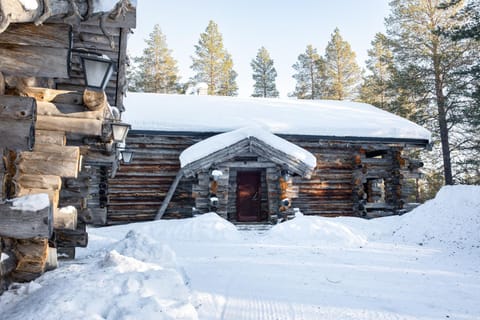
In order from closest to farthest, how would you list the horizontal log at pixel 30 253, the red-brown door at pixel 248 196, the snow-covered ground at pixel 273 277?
the snow-covered ground at pixel 273 277 < the horizontal log at pixel 30 253 < the red-brown door at pixel 248 196

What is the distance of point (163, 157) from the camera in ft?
37.7

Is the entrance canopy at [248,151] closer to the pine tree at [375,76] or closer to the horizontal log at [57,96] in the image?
the horizontal log at [57,96]

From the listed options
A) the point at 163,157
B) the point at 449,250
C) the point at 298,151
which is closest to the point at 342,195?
the point at 298,151

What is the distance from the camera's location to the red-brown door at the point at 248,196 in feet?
38.3

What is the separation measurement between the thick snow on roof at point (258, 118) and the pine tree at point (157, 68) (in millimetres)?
11734

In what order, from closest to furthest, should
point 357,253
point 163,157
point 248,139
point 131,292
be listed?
point 131,292 → point 357,253 → point 248,139 → point 163,157

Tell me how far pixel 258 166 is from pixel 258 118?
3.19m

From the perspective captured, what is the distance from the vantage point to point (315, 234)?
311 inches

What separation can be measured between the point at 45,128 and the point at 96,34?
92.0 inches

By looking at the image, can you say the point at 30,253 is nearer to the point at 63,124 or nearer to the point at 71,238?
the point at 63,124

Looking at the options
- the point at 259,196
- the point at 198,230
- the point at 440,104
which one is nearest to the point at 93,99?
the point at 198,230

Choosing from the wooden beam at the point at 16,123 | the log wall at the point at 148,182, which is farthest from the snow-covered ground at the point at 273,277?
the log wall at the point at 148,182

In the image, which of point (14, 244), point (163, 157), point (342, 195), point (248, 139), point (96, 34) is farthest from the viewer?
point (342, 195)

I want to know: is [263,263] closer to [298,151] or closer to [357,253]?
[357,253]
